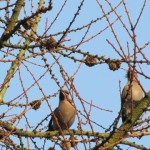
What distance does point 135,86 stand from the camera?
7.67 m

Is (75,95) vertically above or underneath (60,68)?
underneath

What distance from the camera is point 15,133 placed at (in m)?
4.29

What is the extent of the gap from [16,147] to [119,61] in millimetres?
1090

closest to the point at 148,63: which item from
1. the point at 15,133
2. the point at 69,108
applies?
the point at 15,133

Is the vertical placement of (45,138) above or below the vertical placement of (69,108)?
below

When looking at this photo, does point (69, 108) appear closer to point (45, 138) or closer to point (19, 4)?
point (45, 138)

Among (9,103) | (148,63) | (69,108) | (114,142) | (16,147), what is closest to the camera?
(114,142)

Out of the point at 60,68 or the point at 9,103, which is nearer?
the point at 60,68

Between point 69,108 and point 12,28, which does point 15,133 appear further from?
point 69,108

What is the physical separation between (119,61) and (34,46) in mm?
717

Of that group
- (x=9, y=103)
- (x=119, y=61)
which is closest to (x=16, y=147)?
(x=9, y=103)

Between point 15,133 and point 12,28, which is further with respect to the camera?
point 15,133

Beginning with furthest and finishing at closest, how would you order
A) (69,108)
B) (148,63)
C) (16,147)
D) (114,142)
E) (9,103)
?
(69,108)
(9,103)
(16,147)
(148,63)
(114,142)

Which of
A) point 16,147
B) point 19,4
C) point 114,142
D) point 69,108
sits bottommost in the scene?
point 114,142
